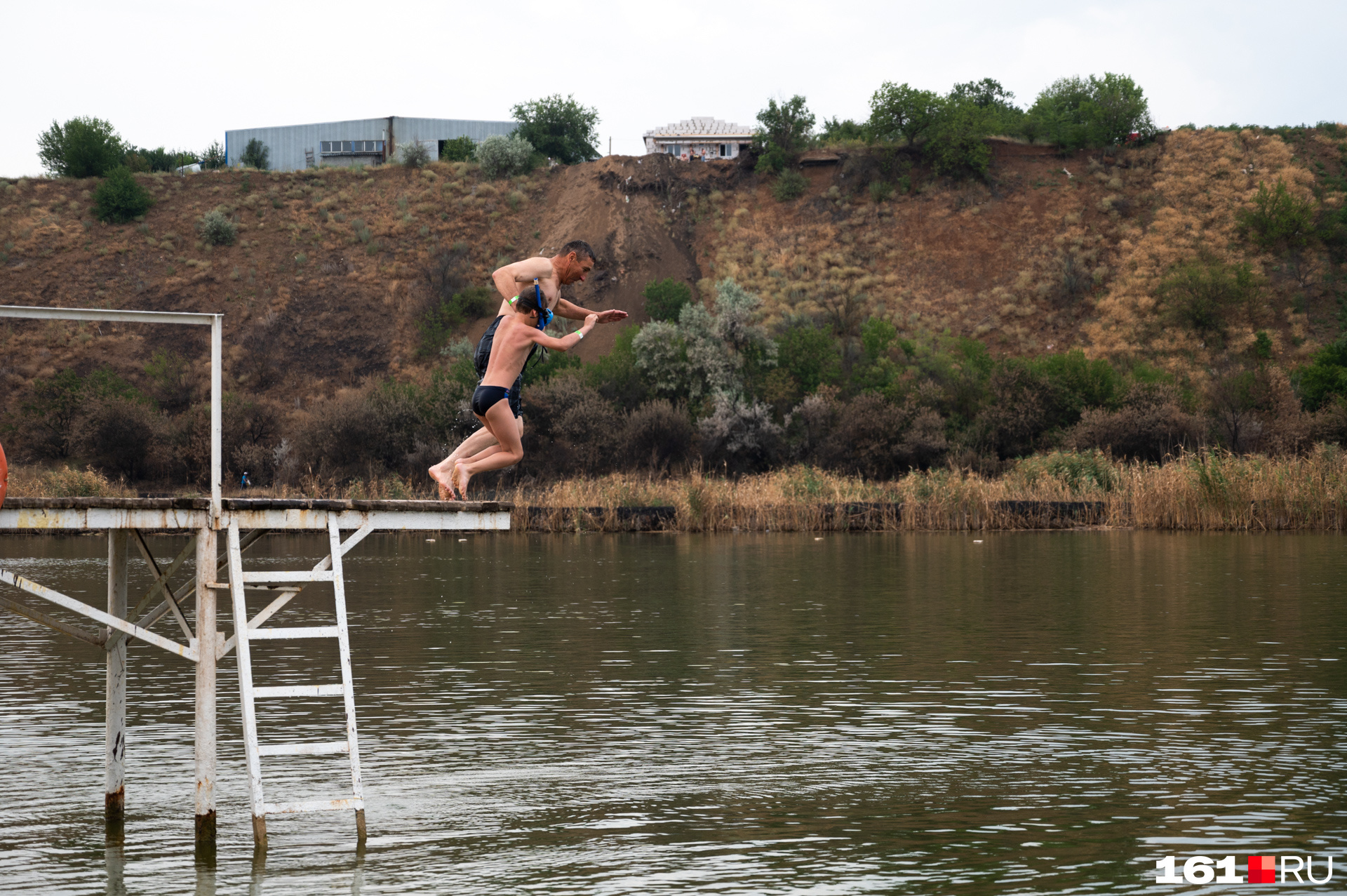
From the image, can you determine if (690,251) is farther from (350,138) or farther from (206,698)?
(206,698)

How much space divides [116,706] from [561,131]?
84776 millimetres

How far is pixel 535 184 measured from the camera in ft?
284

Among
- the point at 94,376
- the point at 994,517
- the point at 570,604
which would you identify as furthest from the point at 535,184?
the point at 570,604

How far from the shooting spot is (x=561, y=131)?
92312 millimetres

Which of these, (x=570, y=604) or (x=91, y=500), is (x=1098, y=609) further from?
(x=91, y=500)

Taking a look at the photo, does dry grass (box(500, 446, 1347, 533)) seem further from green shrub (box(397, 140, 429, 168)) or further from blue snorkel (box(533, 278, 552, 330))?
green shrub (box(397, 140, 429, 168))

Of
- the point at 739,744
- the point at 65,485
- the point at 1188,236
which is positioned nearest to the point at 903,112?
the point at 1188,236

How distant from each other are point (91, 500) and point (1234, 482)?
34.1 m

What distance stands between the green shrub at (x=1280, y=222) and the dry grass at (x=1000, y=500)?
106 feet

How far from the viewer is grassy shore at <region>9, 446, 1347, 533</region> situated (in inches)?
1490

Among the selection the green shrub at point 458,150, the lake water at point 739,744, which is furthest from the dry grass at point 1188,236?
the lake water at point 739,744

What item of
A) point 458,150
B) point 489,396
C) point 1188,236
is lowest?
point 489,396

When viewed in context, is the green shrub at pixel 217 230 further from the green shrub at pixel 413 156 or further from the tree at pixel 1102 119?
the tree at pixel 1102 119

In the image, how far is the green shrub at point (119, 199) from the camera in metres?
83.2
